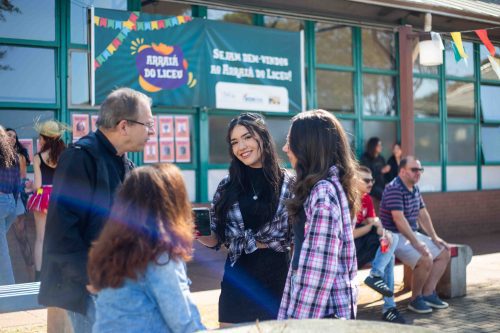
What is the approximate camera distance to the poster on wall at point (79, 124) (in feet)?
28.4

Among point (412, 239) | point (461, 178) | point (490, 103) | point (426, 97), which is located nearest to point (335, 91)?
point (426, 97)

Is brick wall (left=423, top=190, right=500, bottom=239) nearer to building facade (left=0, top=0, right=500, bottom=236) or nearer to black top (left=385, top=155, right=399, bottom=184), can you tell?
building facade (left=0, top=0, right=500, bottom=236)

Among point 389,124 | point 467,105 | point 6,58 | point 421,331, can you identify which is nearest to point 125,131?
point 421,331

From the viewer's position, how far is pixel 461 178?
13148 millimetres

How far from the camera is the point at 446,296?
7.16 meters

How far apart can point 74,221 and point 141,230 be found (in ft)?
2.11

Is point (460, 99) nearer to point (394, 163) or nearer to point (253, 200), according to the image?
point (394, 163)

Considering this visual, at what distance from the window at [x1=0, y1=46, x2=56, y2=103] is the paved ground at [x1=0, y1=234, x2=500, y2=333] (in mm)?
3109

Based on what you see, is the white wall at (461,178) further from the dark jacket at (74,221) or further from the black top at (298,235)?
the dark jacket at (74,221)

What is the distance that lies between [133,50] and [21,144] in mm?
2001

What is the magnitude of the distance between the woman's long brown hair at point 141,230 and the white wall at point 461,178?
36.5ft

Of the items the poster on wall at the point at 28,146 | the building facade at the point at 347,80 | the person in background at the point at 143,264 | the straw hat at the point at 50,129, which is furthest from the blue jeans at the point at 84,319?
the building facade at the point at 347,80

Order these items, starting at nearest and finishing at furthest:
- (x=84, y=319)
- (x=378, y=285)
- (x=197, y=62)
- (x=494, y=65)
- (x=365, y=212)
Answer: (x=84, y=319)
(x=378, y=285)
(x=365, y=212)
(x=197, y=62)
(x=494, y=65)

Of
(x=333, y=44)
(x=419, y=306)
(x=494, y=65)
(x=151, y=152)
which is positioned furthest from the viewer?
(x=333, y=44)
